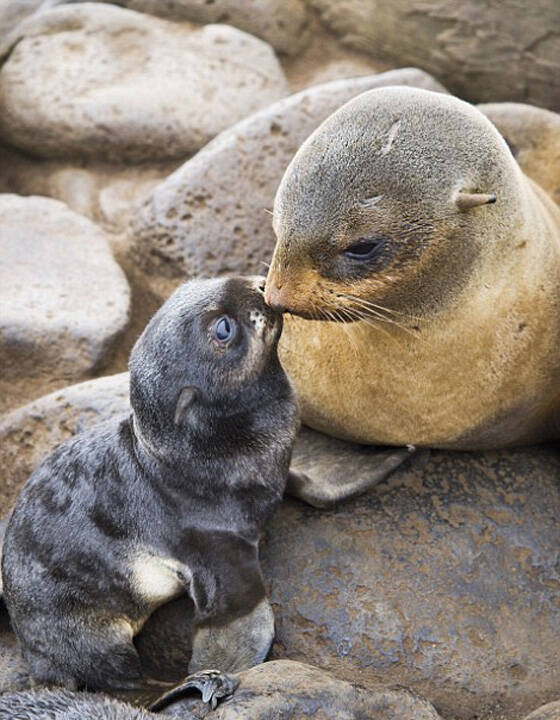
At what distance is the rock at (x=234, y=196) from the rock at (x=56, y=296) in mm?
435

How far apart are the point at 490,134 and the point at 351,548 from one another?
1.68m

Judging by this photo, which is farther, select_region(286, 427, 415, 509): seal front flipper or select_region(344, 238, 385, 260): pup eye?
select_region(286, 427, 415, 509): seal front flipper

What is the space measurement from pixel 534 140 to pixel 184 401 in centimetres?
284

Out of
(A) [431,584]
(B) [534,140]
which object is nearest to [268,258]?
(B) [534,140]

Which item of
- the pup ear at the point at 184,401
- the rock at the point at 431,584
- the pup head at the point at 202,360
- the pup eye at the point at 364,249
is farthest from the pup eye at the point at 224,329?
the rock at the point at 431,584

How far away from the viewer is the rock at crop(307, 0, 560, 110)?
21.4 ft

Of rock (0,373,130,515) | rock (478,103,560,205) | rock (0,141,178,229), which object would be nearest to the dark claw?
rock (0,373,130,515)

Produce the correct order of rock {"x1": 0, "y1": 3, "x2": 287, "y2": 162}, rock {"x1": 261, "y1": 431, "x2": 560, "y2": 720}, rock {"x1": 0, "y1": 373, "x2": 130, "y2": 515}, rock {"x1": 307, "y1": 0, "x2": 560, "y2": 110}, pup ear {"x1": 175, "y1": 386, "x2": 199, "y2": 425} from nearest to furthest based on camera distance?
1. pup ear {"x1": 175, "y1": 386, "x2": 199, "y2": 425}
2. rock {"x1": 261, "y1": 431, "x2": 560, "y2": 720}
3. rock {"x1": 0, "y1": 373, "x2": 130, "y2": 515}
4. rock {"x1": 307, "y1": 0, "x2": 560, "y2": 110}
5. rock {"x1": 0, "y1": 3, "x2": 287, "y2": 162}

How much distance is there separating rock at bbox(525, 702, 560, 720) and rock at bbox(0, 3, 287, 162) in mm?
4311

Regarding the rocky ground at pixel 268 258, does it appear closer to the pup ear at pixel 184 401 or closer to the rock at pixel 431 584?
the rock at pixel 431 584

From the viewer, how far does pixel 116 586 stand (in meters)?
3.93

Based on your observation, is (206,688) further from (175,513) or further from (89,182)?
(89,182)

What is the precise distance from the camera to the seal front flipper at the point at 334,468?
4.30 meters

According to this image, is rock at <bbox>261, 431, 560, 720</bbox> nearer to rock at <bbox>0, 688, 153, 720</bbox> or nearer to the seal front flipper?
the seal front flipper
